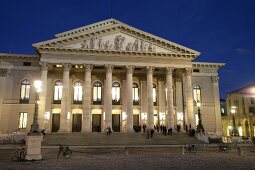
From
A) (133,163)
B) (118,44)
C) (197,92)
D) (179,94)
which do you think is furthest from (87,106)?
(133,163)

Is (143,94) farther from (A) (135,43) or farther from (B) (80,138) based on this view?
(B) (80,138)

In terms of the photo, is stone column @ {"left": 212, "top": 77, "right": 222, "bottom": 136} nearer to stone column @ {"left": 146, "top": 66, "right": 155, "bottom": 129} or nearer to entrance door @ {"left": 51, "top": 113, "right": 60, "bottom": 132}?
stone column @ {"left": 146, "top": 66, "right": 155, "bottom": 129}

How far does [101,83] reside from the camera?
1745 inches

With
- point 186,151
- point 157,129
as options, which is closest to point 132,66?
point 157,129

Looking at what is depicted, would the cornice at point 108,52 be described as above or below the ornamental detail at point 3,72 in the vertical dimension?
above

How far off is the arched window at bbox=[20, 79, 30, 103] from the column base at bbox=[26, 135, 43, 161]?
24.9 metres

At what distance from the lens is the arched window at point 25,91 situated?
4150 centimetres

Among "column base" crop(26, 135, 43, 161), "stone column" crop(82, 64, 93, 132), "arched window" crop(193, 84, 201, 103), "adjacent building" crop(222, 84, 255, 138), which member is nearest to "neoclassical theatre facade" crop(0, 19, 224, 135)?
"stone column" crop(82, 64, 93, 132)

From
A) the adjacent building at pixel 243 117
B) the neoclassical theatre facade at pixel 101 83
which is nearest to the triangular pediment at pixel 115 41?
the neoclassical theatre facade at pixel 101 83

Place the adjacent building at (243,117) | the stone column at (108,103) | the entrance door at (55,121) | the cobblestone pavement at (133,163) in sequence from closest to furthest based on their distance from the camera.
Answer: the cobblestone pavement at (133,163) → the stone column at (108,103) → the entrance door at (55,121) → the adjacent building at (243,117)

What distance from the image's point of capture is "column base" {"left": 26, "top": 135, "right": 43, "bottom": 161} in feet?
59.3

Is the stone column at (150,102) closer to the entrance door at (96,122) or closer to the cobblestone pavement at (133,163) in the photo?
the entrance door at (96,122)

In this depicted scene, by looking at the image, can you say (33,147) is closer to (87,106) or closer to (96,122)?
(87,106)

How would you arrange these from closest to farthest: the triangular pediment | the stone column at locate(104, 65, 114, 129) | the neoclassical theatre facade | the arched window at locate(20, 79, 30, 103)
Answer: the stone column at locate(104, 65, 114, 129) < the neoclassical theatre facade < the triangular pediment < the arched window at locate(20, 79, 30, 103)
